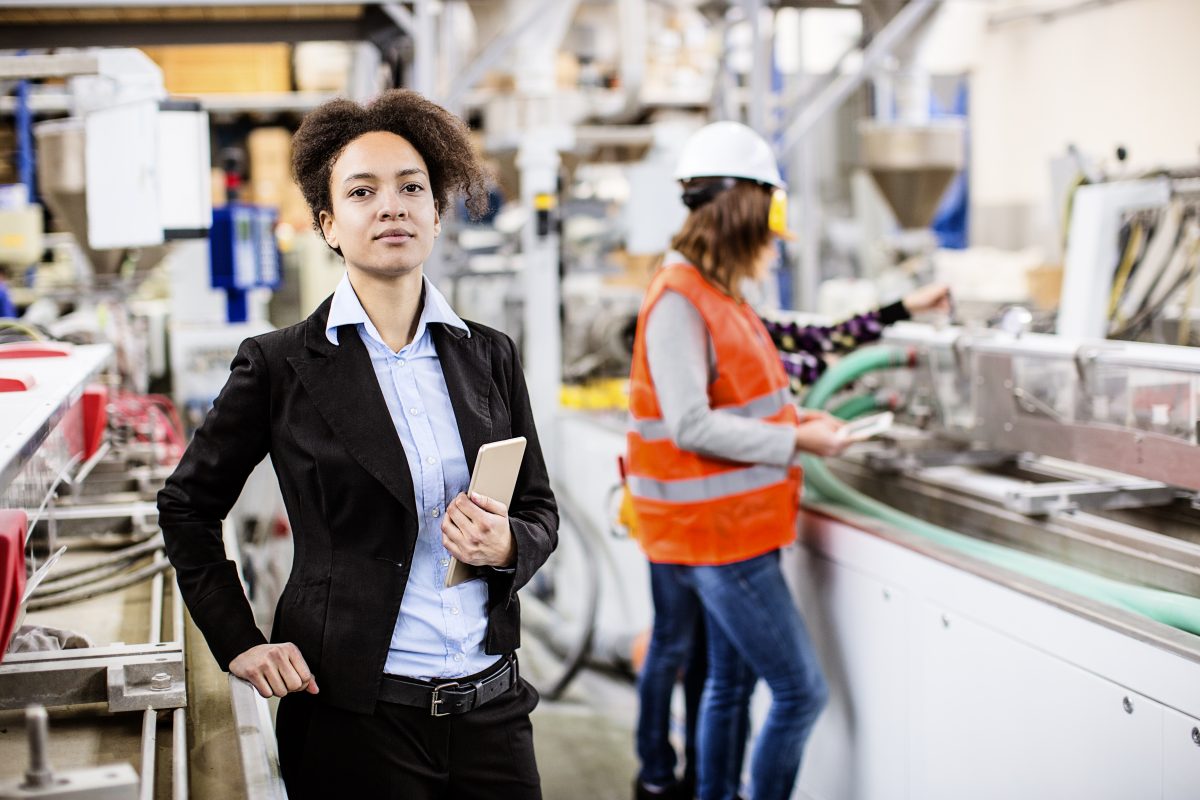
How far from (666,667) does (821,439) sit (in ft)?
2.41

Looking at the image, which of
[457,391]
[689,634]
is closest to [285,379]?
[457,391]

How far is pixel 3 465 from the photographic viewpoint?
118 centimetres

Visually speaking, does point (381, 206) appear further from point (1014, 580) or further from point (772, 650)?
point (772, 650)

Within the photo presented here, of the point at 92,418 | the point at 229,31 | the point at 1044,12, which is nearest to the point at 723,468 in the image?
the point at 92,418

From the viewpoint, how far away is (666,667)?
2664 millimetres

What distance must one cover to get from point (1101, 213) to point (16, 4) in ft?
8.84

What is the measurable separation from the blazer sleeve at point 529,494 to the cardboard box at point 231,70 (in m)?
5.83

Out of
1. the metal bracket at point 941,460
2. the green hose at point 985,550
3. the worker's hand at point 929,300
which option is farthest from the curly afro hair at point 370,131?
the metal bracket at point 941,460

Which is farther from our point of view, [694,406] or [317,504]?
[694,406]

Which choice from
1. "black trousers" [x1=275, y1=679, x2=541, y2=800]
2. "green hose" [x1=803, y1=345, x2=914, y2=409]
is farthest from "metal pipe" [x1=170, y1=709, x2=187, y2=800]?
"green hose" [x1=803, y1=345, x2=914, y2=409]

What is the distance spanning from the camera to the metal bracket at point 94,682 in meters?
1.34

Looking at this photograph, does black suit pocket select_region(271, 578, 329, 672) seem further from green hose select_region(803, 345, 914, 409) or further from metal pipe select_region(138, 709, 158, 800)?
green hose select_region(803, 345, 914, 409)

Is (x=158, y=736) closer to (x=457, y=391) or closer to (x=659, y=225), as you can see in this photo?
(x=457, y=391)

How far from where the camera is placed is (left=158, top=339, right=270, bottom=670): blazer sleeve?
1.33 m
